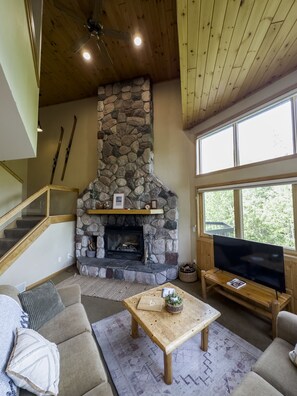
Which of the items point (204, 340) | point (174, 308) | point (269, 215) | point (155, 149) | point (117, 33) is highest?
point (117, 33)

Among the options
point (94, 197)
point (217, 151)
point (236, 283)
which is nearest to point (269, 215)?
point (236, 283)

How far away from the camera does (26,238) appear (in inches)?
129

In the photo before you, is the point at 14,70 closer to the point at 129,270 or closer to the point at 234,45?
the point at 234,45

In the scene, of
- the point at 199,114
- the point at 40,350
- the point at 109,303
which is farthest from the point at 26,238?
the point at 199,114

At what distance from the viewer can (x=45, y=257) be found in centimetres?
362

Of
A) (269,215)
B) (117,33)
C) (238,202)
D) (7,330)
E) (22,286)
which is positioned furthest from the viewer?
(22,286)

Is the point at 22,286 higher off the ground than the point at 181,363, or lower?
higher

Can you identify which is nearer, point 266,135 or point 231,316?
point 231,316

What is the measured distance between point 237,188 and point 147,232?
1964 millimetres

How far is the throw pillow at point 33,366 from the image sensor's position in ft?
3.33

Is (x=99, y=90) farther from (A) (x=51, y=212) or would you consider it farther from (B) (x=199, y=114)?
(A) (x=51, y=212)

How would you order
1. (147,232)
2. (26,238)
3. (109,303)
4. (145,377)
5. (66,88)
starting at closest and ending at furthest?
(145,377) → (109,303) → (26,238) → (147,232) → (66,88)

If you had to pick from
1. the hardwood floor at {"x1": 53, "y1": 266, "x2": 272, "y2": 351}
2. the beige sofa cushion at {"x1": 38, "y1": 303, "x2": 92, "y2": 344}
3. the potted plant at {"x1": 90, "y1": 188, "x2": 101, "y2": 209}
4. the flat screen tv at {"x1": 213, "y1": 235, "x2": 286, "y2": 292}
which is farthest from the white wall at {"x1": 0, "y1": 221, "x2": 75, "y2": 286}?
the flat screen tv at {"x1": 213, "y1": 235, "x2": 286, "y2": 292}

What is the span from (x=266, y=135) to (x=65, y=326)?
338 centimetres
